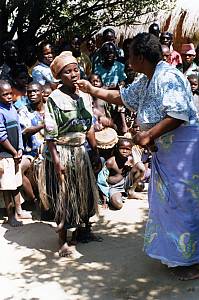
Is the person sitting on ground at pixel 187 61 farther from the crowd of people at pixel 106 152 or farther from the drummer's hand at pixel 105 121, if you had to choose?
the crowd of people at pixel 106 152

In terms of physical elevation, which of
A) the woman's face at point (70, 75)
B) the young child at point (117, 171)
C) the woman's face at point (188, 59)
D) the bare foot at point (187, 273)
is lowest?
the bare foot at point (187, 273)

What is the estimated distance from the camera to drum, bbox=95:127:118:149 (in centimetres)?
590

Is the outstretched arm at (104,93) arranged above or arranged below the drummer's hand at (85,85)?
below

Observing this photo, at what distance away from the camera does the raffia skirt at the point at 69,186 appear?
13.9ft

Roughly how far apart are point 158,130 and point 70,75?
1.04 metres

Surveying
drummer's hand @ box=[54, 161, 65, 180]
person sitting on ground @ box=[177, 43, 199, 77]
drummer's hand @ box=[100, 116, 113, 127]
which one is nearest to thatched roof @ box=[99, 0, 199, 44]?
person sitting on ground @ box=[177, 43, 199, 77]

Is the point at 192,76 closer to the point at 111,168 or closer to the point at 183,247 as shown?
the point at 111,168

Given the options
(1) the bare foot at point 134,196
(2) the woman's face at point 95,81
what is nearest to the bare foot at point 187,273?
(1) the bare foot at point 134,196

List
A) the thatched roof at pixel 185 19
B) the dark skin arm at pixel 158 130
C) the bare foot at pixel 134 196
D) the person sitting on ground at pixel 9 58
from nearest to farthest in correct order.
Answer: the dark skin arm at pixel 158 130 → the bare foot at pixel 134 196 → the person sitting on ground at pixel 9 58 → the thatched roof at pixel 185 19

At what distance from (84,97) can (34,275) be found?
1567 millimetres

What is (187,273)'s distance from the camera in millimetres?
3729

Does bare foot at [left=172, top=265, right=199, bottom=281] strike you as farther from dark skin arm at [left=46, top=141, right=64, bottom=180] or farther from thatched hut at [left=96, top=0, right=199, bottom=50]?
thatched hut at [left=96, top=0, right=199, bottom=50]

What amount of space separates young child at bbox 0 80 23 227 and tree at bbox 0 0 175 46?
3745 mm

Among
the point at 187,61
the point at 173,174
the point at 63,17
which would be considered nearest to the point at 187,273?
the point at 173,174
